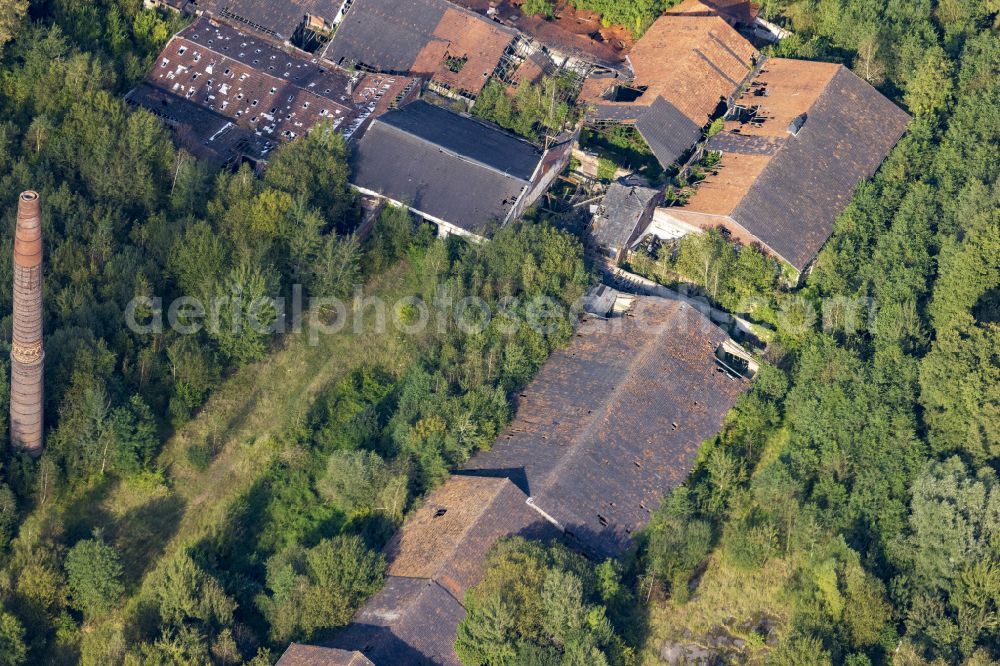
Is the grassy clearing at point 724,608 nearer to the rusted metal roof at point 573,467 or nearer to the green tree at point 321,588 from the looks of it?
the rusted metal roof at point 573,467

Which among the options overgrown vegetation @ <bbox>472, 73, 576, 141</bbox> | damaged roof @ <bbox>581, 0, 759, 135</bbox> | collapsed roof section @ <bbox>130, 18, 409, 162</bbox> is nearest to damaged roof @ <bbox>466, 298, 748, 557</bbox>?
overgrown vegetation @ <bbox>472, 73, 576, 141</bbox>

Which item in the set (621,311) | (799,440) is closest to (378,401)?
(621,311)

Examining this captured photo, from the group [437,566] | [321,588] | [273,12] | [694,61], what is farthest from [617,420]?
[273,12]

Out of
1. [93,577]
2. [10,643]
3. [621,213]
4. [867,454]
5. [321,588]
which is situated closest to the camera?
[10,643]

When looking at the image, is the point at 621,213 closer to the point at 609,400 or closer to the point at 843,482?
the point at 609,400

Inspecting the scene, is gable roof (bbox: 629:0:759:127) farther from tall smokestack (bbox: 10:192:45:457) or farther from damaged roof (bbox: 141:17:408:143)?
tall smokestack (bbox: 10:192:45:457)

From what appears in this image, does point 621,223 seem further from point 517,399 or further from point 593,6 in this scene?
point 593,6
